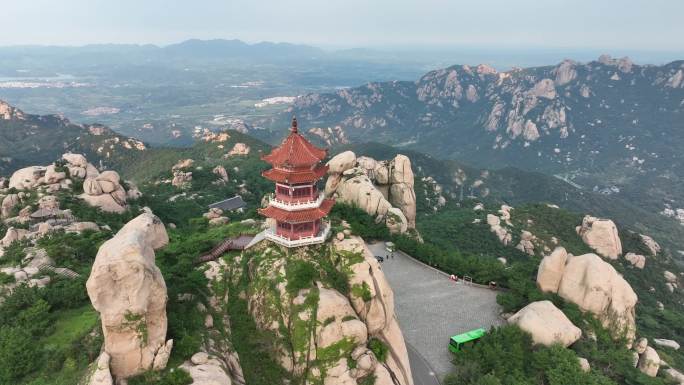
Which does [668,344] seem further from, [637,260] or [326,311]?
[326,311]

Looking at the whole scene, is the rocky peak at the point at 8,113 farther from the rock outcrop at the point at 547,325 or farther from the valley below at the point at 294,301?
the rock outcrop at the point at 547,325

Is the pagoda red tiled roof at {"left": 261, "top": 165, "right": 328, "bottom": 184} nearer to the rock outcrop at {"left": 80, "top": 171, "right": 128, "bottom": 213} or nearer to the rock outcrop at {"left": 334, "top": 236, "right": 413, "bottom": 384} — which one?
the rock outcrop at {"left": 334, "top": 236, "right": 413, "bottom": 384}

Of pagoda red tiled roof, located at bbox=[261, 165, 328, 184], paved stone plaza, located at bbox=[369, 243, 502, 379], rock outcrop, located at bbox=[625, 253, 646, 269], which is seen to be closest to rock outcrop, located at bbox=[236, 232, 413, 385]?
paved stone plaza, located at bbox=[369, 243, 502, 379]

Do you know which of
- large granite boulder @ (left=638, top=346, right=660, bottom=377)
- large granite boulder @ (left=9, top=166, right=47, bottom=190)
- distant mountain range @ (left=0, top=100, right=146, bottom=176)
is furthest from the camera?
distant mountain range @ (left=0, top=100, right=146, bottom=176)

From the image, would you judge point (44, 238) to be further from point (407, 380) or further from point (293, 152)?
point (407, 380)

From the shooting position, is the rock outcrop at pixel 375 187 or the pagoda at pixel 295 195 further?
the rock outcrop at pixel 375 187

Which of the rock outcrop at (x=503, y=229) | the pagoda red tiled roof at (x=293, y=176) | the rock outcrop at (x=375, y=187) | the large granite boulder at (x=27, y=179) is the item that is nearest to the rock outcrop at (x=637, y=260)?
the rock outcrop at (x=503, y=229)
